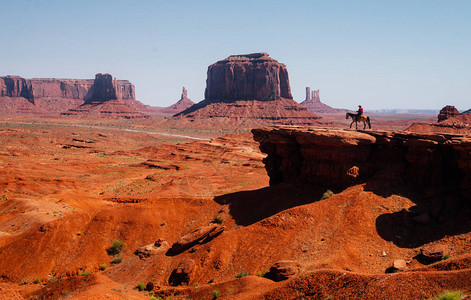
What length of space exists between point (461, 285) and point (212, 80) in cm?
15120

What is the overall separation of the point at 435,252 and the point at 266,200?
990 centimetres

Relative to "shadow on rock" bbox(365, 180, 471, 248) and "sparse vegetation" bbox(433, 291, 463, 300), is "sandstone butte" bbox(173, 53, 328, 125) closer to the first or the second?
"shadow on rock" bbox(365, 180, 471, 248)

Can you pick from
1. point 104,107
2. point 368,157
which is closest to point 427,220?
point 368,157

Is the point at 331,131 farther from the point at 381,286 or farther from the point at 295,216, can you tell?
the point at 381,286

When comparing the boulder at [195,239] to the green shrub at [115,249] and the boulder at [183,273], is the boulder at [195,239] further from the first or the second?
the green shrub at [115,249]

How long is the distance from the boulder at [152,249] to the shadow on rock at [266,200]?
13.9 feet

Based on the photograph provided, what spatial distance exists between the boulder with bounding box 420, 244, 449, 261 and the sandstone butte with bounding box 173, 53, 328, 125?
119571 millimetres

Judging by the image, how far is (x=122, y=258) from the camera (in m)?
19.1

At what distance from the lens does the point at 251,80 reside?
14488cm

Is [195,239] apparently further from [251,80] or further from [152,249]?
[251,80]

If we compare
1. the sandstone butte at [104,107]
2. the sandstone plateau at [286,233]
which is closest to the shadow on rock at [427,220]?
the sandstone plateau at [286,233]

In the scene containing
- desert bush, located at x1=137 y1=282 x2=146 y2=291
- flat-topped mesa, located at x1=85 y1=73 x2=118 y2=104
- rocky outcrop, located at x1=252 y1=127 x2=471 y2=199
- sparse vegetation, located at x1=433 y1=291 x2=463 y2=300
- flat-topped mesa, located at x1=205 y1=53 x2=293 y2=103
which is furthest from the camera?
flat-topped mesa, located at x1=85 y1=73 x2=118 y2=104

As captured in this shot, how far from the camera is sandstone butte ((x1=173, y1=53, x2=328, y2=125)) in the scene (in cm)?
13662

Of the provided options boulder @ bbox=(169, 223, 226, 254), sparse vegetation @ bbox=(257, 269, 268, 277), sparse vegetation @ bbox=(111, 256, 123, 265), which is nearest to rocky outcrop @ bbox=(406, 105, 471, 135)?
boulder @ bbox=(169, 223, 226, 254)
